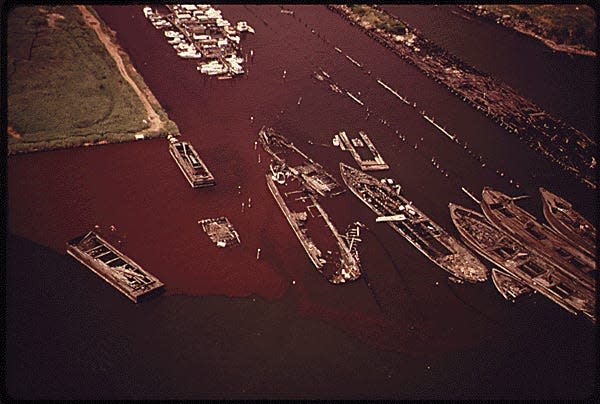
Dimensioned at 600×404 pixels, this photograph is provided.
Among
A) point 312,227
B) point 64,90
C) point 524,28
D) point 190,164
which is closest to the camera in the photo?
point 312,227

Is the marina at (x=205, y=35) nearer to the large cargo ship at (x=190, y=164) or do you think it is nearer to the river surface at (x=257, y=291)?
the river surface at (x=257, y=291)

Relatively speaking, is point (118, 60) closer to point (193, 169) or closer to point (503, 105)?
point (193, 169)

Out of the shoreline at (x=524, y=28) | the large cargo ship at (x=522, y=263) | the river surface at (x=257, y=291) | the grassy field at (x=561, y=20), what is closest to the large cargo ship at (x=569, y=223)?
the river surface at (x=257, y=291)

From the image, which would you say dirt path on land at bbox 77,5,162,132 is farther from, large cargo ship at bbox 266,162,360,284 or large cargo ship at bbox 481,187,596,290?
large cargo ship at bbox 481,187,596,290

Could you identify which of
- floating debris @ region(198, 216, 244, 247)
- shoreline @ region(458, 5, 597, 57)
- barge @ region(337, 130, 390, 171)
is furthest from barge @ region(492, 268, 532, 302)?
shoreline @ region(458, 5, 597, 57)

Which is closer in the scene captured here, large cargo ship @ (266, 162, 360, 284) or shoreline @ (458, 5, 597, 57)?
large cargo ship @ (266, 162, 360, 284)

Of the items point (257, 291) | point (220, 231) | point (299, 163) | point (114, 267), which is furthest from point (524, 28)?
point (114, 267)
